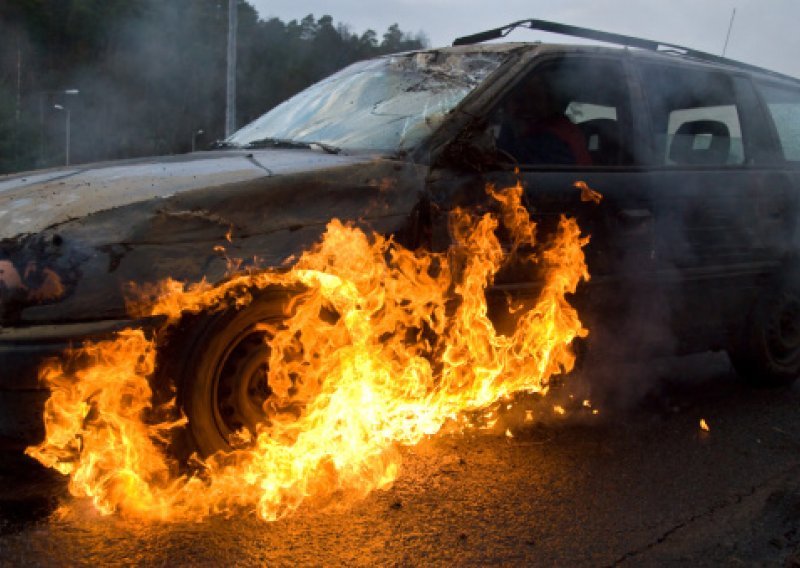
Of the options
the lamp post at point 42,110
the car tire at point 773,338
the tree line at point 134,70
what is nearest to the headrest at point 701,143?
the car tire at point 773,338

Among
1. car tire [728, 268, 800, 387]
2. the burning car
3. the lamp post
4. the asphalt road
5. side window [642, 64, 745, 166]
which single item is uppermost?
the lamp post

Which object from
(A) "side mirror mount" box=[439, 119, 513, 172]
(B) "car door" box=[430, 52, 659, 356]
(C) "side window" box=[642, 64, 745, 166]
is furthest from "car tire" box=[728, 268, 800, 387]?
(A) "side mirror mount" box=[439, 119, 513, 172]

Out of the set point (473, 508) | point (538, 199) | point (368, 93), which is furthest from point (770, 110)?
point (473, 508)

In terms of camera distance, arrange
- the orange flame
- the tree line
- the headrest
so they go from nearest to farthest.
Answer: the orange flame, the headrest, the tree line

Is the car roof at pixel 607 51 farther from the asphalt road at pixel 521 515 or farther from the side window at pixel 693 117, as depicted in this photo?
the asphalt road at pixel 521 515

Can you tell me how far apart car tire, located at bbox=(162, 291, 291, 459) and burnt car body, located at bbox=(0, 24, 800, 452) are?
215 mm

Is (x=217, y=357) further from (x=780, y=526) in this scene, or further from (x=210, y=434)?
(x=780, y=526)

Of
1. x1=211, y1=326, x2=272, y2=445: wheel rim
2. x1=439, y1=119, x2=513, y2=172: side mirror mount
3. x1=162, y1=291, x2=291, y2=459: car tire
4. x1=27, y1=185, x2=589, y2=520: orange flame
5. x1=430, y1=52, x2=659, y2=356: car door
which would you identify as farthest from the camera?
x1=430, y1=52, x2=659, y2=356: car door

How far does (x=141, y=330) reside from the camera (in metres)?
2.62

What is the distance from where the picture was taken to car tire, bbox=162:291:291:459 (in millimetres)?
2766

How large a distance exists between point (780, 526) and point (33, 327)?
305 centimetres

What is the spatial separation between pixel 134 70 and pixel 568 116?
3739cm

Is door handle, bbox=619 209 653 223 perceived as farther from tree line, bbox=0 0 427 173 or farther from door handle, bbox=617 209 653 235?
tree line, bbox=0 0 427 173

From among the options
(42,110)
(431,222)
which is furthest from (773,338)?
(42,110)
